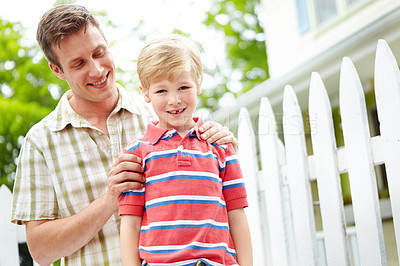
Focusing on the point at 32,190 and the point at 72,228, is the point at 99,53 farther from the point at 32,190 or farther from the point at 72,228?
the point at 72,228

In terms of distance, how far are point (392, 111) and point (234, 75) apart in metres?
18.5

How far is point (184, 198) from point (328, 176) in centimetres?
95

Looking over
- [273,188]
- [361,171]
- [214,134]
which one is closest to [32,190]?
[214,134]

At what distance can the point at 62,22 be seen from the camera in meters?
2.42

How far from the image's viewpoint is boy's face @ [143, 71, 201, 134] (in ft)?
6.21

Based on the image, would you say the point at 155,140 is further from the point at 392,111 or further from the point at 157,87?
the point at 392,111

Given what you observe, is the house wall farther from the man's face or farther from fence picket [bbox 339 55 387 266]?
the man's face

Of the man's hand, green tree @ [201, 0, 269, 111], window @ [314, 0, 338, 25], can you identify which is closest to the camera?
the man's hand

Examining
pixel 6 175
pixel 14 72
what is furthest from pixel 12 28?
pixel 6 175

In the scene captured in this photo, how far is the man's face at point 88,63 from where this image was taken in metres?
2.45

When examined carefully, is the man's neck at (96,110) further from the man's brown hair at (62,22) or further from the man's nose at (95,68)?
the man's brown hair at (62,22)

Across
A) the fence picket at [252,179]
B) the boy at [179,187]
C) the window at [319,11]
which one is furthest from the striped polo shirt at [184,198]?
the window at [319,11]

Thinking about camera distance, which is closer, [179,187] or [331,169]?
[179,187]

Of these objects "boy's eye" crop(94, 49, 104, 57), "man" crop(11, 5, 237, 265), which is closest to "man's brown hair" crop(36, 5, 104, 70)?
"man" crop(11, 5, 237, 265)
